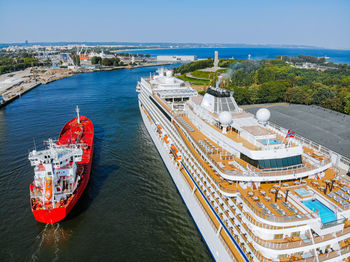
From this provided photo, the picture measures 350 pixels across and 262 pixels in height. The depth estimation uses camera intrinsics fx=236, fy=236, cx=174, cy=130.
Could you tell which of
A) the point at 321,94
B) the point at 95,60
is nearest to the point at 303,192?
the point at 321,94

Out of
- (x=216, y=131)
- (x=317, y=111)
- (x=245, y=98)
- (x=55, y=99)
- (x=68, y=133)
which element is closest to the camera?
(x=216, y=131)

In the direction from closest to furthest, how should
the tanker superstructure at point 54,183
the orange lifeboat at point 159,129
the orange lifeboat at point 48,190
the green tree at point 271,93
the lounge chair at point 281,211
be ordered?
the lounge chair at point 281,211
the tanker superstructure at point 54,183
the orange lifeboat at point 48,190
the orange lifeboat at point 159,129
the green tree at point 271,93

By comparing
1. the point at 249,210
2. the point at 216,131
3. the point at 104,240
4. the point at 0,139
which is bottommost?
the point at 104,240

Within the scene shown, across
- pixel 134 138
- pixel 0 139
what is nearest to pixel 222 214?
pixel 134 138

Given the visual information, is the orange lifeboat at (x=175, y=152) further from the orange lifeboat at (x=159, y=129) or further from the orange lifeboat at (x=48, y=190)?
the orange lifeboat at (x=48, y=190)

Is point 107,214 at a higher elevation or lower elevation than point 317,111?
lower

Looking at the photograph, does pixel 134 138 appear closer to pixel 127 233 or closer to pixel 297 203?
pixel 127 233

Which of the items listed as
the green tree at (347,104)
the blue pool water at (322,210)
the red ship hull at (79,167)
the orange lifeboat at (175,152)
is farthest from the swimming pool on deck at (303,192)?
the green tree at (347,104)

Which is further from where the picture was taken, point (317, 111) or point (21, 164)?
point (317, 111)
